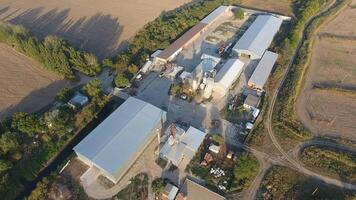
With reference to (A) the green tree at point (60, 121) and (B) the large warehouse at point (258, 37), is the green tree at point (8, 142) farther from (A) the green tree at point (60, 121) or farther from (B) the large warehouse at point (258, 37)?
(B) the large warehouse at point (258, 37)

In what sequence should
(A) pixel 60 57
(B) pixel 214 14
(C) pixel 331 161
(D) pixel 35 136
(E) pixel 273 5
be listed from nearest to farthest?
(C) pixel 331 161 → (D) pixel 35 136 → (A) pixel 60 57 → (B) pixel 214 14 → (E) pixel 273 5

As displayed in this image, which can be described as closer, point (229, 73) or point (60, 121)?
point (60, 121)

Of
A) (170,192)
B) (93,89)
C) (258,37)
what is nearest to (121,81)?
(93,89)

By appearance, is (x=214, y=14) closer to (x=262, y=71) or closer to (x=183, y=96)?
(x=262, y=71)

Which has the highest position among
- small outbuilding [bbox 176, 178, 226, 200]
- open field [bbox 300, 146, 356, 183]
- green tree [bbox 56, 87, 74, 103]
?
green tree [bbox 56, 87, 74, 103]

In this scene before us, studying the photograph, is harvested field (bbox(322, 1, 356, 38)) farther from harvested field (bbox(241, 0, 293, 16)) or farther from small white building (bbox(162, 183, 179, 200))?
small white building (bbox(162, 183, 179, 200))

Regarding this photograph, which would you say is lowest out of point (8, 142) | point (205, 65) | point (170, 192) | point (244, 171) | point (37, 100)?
point (170, 192)

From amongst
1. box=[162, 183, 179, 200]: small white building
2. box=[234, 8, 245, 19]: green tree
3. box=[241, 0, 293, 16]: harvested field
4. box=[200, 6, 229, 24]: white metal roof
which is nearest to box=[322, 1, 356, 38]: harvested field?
box=[241, 0, 293, 16]: harvested field

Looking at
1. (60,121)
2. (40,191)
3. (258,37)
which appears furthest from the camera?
(258,37)
